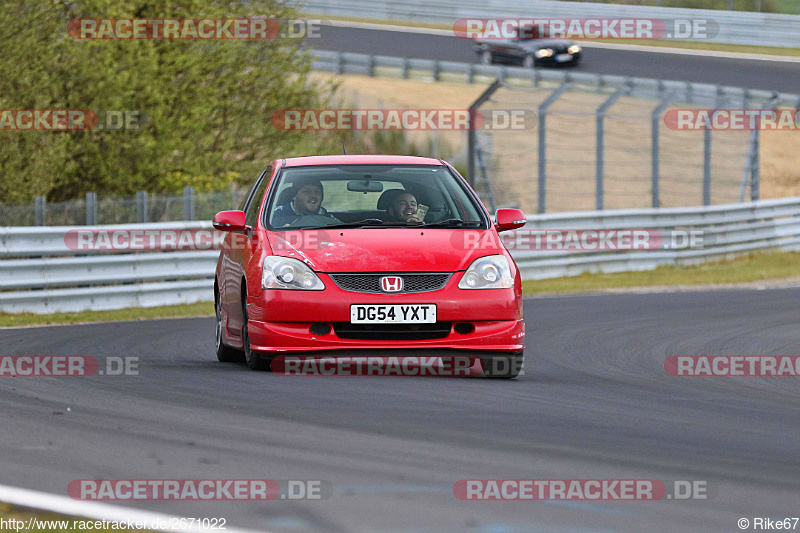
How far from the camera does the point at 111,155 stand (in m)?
21.5

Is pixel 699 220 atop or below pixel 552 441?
below

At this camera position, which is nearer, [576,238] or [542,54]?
[576,238]

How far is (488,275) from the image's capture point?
29.5ft

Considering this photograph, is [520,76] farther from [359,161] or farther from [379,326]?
[379,326]

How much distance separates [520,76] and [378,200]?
92.3 feet

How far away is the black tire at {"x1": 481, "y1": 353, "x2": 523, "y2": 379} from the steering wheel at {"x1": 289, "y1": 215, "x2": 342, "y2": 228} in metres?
1.43

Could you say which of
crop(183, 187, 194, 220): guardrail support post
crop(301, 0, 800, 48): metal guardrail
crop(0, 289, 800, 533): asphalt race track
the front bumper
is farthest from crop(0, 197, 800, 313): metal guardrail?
crop(301, 0, 800, 48): metal guardrail

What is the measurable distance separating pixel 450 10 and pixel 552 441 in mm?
46424

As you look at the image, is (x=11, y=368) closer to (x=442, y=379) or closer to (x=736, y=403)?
(x=442, y=379)

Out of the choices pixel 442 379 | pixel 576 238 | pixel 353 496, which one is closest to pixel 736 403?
pixel 442 379

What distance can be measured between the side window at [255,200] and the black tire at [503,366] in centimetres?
200

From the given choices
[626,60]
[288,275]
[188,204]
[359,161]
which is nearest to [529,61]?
[626,60]

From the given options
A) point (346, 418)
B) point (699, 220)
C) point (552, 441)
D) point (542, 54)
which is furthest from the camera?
point (542, 54)

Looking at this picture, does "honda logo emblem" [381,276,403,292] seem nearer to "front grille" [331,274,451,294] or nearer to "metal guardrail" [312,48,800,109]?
"front grille" [331,274,451,294]
